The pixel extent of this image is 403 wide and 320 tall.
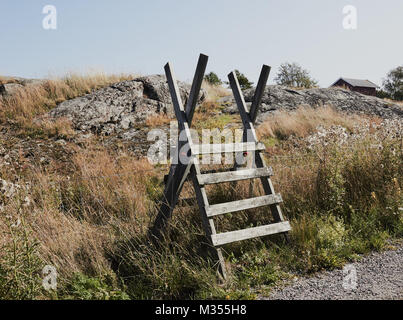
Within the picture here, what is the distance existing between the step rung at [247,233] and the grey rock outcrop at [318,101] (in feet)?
36.7

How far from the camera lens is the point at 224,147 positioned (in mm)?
4176

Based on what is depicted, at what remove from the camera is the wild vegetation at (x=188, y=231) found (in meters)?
3.23

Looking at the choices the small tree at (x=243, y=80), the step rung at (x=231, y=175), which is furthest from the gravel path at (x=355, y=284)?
the small tree at (x=243, y=80)

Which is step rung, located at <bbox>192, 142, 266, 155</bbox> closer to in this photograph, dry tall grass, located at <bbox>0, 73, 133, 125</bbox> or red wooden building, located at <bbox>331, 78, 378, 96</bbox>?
dry tall grass, located at <bbox>0, 73, 133, 125</bbox>

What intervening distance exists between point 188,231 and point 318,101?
14.5 metres

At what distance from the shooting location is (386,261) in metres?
3.80

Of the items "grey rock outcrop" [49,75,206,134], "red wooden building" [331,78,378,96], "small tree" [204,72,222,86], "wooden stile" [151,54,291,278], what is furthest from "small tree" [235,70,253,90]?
"wooden stile" [151,54,291,278]

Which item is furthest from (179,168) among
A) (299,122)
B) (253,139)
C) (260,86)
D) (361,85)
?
(361,85)

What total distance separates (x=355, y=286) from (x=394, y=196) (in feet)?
7.53

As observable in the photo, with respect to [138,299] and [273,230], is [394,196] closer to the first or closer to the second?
[273,230]

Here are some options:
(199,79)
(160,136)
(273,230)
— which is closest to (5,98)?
(160,136)

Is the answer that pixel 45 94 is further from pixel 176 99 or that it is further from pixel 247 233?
pixel 247 233

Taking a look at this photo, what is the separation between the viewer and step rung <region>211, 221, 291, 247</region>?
11.5 ft
